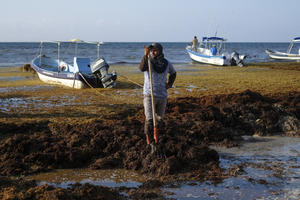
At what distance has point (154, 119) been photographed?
5703 mm

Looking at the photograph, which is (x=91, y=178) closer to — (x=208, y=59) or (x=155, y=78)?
(x=155, y=78)

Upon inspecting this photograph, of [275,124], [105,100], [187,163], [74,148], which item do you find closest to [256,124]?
[275,124]

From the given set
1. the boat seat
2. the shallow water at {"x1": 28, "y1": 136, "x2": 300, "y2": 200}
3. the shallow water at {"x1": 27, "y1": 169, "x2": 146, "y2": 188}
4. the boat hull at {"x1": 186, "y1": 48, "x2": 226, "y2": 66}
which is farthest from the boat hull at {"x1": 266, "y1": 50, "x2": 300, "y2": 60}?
the shallow water at {"x1": 27, "y1": 169, "x2": 146, "y2": 188}

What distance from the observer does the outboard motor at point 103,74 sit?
618 inches

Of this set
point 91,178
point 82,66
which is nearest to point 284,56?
point 82,66

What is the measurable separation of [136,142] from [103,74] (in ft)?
31.7

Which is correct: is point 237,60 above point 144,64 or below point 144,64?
below

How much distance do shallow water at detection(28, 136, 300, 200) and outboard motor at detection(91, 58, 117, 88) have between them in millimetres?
9541

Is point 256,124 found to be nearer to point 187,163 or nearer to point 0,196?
point 187,163

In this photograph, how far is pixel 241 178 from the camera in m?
5.35

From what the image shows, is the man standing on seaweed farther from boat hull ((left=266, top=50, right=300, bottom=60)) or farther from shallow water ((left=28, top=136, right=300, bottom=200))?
boat hull ((left=266, top=50, right=300, bottom=60))

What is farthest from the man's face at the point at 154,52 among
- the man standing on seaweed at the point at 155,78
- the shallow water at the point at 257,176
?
the shallow water at the point at 257,176

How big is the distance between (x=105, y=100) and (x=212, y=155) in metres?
6.62

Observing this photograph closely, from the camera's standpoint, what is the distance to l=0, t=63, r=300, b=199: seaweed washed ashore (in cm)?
516
